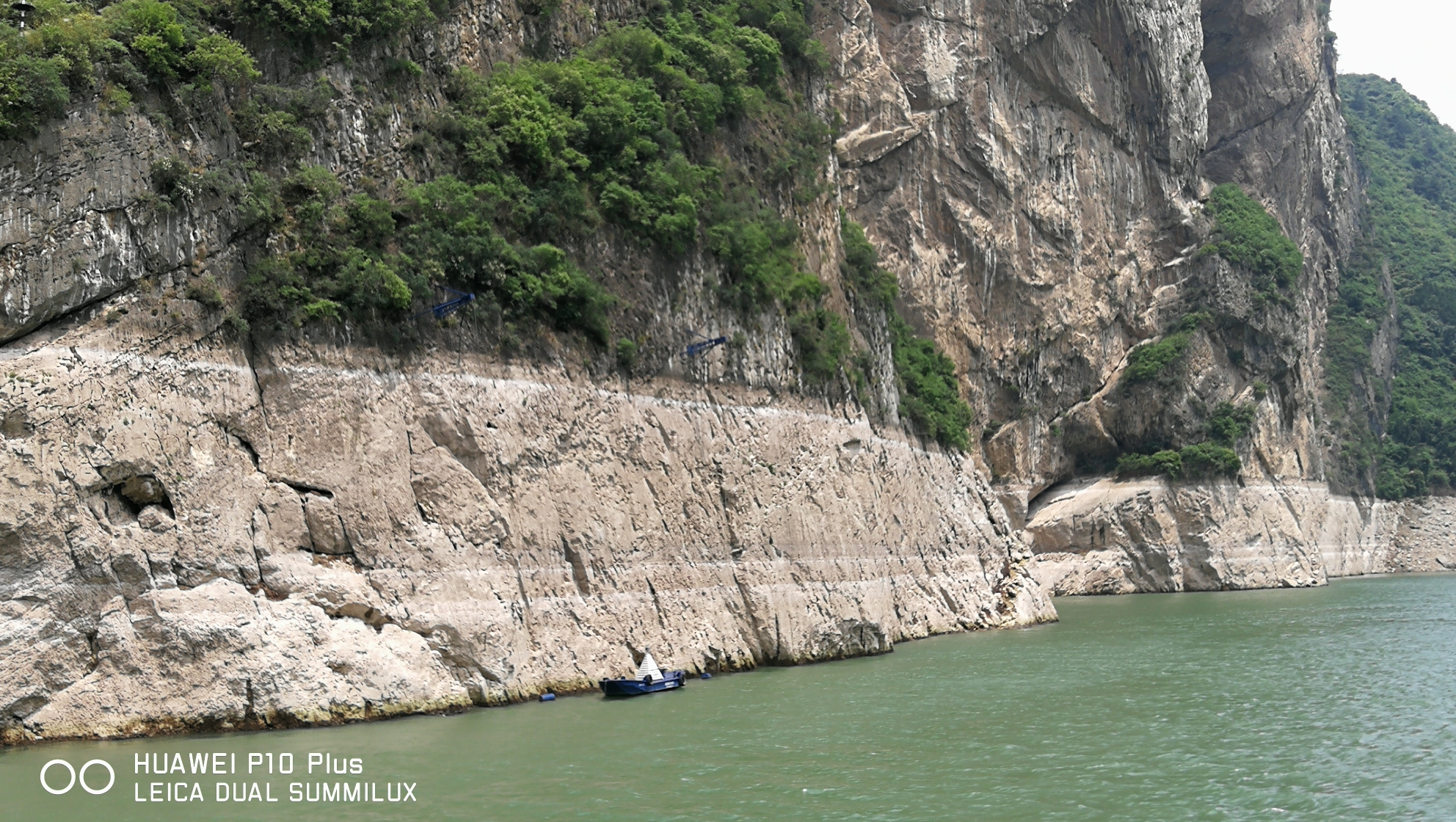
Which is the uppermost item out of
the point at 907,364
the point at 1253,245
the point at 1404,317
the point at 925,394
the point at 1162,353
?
the point at 1253,245

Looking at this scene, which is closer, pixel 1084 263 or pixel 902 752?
pixel 902 752

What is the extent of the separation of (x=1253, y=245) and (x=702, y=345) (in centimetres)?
5121

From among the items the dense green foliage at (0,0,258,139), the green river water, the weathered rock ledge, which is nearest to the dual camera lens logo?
the green river water

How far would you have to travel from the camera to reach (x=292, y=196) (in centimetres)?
2534

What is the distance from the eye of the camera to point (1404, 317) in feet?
318

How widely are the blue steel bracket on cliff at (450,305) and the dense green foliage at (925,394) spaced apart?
2179 centimetres

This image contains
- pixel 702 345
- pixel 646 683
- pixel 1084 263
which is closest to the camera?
pixel 646 683

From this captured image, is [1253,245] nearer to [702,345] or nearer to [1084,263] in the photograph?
[1084,263]

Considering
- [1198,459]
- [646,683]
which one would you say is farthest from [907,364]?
[646,683]

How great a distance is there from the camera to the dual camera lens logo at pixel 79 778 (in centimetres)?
1603

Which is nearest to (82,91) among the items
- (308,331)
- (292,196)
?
(292,196)

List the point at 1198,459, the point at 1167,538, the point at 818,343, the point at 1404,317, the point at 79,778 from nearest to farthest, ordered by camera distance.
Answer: the point at 79,778
the point at 818,343
the point at 1167,538
the point at 1198,459
the point at 1404,317

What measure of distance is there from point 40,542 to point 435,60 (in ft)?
50.8

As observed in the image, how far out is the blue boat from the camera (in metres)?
25.0
